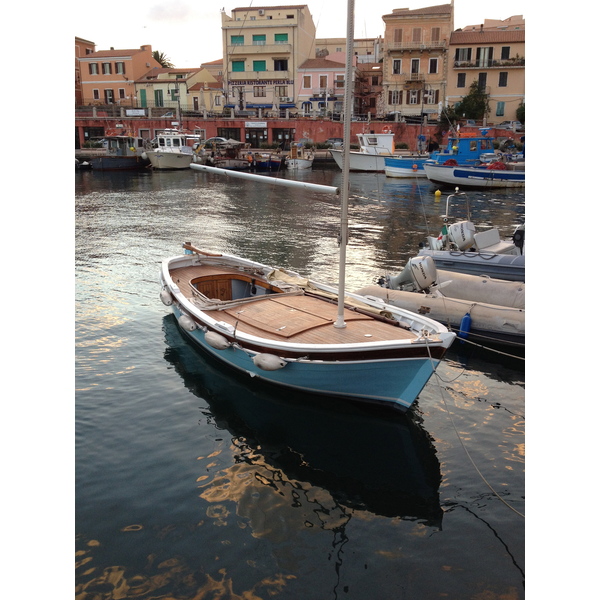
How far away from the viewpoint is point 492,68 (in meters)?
57.7

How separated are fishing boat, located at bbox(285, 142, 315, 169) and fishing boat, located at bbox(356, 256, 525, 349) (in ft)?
126

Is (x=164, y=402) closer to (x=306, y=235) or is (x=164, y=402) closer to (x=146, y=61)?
(x=306, y=235)

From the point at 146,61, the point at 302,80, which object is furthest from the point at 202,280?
the point at 146,61

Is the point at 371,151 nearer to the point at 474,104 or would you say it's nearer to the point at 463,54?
the point at 474,104

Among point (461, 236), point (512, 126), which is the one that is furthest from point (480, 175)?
point (461, 236)

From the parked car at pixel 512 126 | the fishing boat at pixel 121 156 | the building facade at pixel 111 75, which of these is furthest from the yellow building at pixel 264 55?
the parked car at pixel 512 126

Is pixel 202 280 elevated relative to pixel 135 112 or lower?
lower

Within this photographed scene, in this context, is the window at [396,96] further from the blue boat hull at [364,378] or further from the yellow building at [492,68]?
the blue boat hull at [364,378]

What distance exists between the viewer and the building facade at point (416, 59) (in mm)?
58219

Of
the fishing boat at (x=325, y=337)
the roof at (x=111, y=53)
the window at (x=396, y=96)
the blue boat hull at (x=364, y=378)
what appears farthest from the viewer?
the roof at (x=111, y=53)

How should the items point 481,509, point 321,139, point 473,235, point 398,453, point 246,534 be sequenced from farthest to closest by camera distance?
point 321,139
point 473,235
point 398,453
point 481,509
point 246,534

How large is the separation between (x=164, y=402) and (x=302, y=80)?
207 feet

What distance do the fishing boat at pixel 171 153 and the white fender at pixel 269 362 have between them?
46.9 metres

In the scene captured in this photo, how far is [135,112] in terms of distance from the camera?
6569cm
